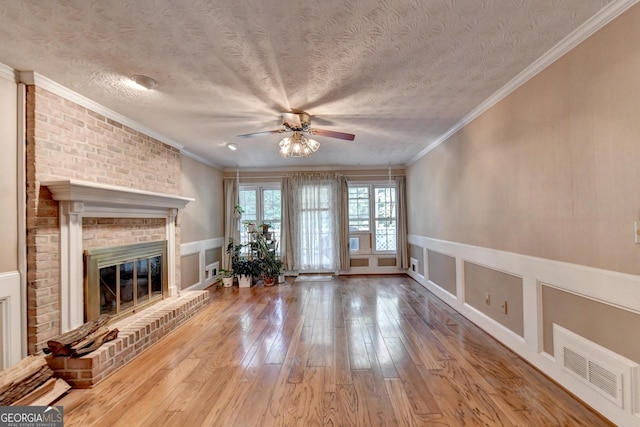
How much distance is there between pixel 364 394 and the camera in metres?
2.04

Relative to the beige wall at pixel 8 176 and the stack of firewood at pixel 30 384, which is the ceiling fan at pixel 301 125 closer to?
the beige wall at pixel 8 176

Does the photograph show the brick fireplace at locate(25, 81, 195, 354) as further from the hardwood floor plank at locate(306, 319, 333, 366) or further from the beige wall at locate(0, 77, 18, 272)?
the hardwood floor plank at locate(306, 319, 333, 366)

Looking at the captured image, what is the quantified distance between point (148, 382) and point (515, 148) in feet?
11.9

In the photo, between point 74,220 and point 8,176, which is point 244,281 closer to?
point 74,220

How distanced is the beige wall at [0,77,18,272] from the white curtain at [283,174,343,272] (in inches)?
170

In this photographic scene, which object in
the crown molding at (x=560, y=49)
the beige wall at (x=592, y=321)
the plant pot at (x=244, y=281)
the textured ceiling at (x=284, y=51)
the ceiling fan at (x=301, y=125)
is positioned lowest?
the plant pot at (x=244, y=281)

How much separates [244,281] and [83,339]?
320cm

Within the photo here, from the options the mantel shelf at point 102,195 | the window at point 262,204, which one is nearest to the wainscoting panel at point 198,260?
the window at point 262,204

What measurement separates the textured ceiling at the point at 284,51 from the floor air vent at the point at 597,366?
1999 millimetres

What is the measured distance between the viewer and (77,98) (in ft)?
8.66

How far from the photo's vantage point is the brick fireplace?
7.53 feet

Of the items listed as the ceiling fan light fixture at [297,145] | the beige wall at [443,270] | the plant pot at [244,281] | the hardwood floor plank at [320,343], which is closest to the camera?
the hardwood floor plank at [320,343]

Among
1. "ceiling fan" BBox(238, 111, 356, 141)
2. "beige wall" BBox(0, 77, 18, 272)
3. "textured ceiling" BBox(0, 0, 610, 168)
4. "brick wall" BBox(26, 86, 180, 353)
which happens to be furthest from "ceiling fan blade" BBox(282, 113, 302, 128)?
"beige wall" BBox(0, 77, 18, 272)

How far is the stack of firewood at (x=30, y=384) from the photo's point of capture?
1843mm
